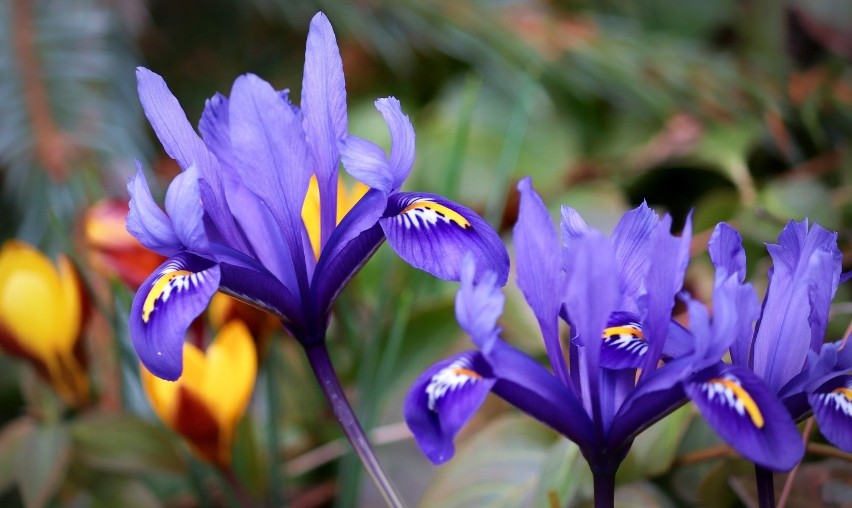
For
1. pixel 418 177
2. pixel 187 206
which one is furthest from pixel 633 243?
pixel 418 177

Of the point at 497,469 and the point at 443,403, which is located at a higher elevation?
the point at 443,403

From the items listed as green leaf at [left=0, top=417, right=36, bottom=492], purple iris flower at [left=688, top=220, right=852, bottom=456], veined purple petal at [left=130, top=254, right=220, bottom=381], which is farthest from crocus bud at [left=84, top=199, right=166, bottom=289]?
purple iris flower at [left=688, top=220, right=852, bottom=456]

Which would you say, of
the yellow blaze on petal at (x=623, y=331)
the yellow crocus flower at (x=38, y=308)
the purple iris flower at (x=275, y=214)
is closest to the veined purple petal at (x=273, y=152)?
the purple iris flower at (x=275, y=214)

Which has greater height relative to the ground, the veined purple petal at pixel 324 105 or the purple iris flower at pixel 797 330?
the veined purple petal at pixel 324 105

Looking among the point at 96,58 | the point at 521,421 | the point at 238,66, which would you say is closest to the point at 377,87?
the point at 238,66

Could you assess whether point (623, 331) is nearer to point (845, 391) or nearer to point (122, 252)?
point (845, 391)

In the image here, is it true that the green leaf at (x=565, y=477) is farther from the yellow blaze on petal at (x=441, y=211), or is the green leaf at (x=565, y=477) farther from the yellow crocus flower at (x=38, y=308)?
the yellow crocus flower at (x=38, y=308)
